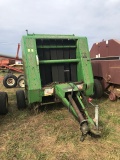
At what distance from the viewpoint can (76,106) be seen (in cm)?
349

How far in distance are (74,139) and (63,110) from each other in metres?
1.57

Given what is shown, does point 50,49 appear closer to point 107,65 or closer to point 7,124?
point 107,65

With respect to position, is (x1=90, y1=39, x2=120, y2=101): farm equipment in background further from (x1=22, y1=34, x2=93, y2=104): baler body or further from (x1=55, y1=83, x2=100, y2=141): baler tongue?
(x1=55, y1=83, x2=100, y2=141): baler tongue

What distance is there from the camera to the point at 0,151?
296 centimetres

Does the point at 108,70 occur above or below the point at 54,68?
below

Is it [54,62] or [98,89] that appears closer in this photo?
[54,62]

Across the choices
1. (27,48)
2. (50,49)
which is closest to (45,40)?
(50,49)

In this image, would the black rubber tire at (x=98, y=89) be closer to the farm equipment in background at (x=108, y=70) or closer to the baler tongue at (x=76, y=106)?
the farm equipment in background at (x=108, y=70)

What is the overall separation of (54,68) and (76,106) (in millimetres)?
1572

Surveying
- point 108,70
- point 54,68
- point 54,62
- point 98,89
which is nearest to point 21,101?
point 54,68

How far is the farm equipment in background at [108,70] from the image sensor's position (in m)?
5.07

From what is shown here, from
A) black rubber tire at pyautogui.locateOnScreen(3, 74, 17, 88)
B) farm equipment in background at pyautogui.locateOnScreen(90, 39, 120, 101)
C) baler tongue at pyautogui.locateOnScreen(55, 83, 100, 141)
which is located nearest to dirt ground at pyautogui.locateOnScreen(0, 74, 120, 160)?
baler tongue at pyautogui.locateOnScreen(55, 83, 100, 141)

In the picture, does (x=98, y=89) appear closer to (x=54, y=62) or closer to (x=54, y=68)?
(x=54, y=68)

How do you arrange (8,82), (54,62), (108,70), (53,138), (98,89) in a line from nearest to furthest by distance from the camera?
→ (53,138)
(54,62)
(108,70)
(98,89)
(8,82)
